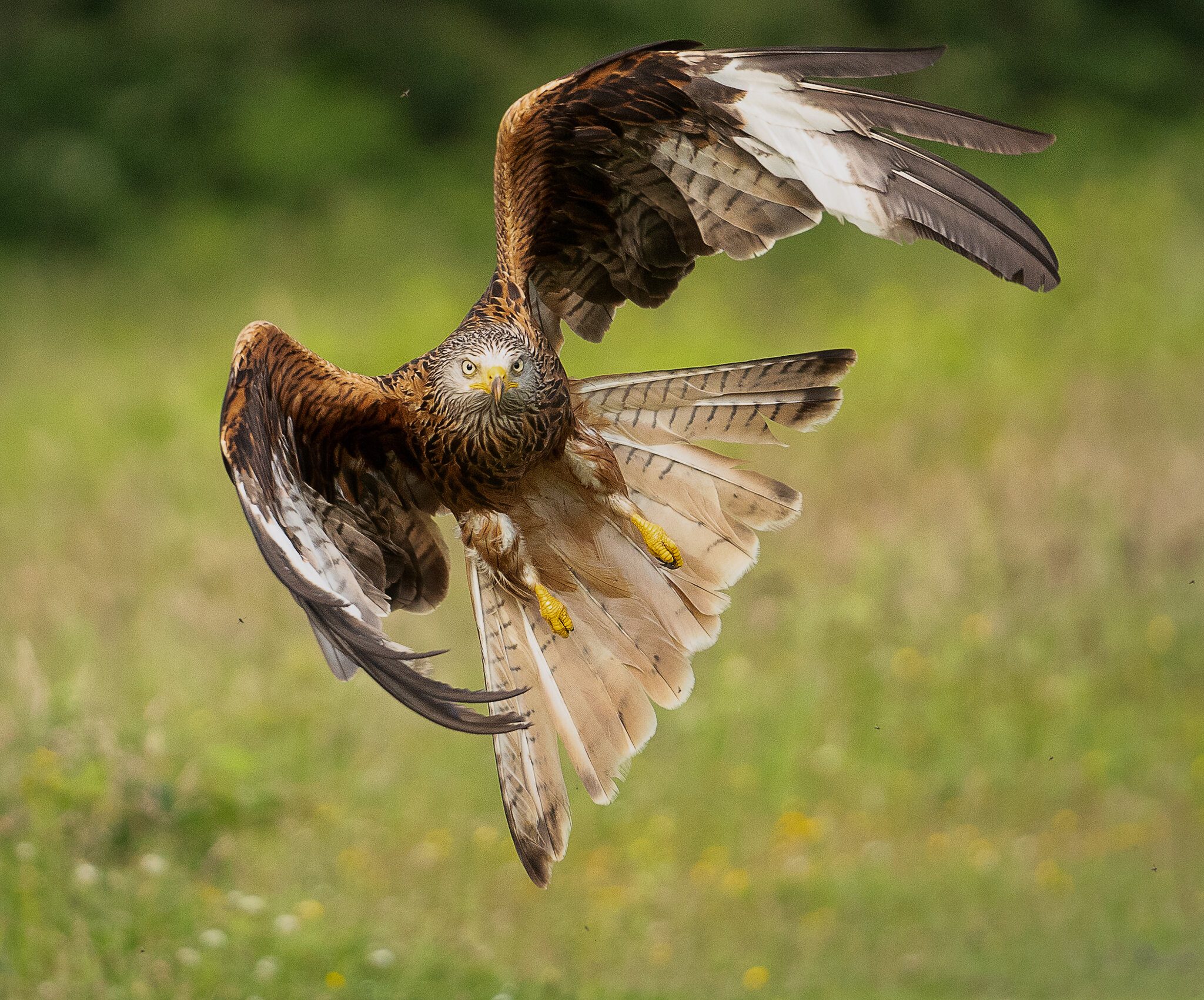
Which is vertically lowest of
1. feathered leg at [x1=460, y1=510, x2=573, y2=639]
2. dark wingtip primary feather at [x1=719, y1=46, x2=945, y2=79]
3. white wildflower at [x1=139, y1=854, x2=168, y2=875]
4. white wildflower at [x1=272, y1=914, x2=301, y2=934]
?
white wildflower at [x1=272, y1=914, x2=301, y2=934]

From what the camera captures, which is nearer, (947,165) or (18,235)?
(947,165)

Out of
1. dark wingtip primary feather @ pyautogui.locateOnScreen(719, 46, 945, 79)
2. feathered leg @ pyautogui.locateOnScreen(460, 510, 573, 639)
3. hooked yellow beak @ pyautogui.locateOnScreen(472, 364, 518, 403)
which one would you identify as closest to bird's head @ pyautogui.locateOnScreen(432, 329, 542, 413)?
hooked yellow beak @ pyautogui.locateOnScreen(472, 364, 518, 403)

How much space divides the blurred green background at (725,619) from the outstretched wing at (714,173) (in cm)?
264

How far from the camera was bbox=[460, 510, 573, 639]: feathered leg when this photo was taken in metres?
5.42

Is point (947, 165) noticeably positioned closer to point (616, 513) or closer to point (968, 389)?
point (616, 513)

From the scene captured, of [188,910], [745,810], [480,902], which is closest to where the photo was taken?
[188,910]

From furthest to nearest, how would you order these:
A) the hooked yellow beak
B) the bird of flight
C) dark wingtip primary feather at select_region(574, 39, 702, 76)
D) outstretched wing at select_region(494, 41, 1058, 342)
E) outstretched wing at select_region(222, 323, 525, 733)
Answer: the hooked yellow beak < dark wingtip primary feather at select_region(574, 39, 702, 76) < the bird of flight < outstretched wing at select_region(494, 41, 1058, 342) < outstretched wing at select_region(222, 323, 525, 733)

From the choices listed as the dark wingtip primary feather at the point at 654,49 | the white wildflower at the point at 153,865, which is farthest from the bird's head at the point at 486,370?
the white wildflower at the point at 153,865

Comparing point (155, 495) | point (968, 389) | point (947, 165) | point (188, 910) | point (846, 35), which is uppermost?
point (846, 35)

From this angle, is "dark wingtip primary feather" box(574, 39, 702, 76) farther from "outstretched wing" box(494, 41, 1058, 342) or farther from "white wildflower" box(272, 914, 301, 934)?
"white wildflower" box(272, 914, 301, 934)

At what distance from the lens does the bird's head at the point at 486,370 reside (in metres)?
5.05

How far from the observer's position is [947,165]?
442 centimetres

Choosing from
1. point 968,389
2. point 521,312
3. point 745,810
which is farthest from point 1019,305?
point 521,312

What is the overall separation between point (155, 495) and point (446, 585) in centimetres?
514
